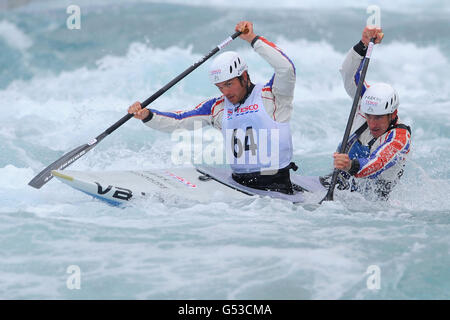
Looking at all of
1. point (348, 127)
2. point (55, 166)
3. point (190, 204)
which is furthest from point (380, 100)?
point (55, 166)

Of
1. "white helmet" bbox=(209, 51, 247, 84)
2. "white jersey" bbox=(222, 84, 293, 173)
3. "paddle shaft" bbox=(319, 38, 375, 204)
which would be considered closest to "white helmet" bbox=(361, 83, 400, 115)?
"paddle shaft" bbox=(319, 38, 375, 204)

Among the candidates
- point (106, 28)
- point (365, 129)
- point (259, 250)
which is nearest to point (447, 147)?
point (365, 129)

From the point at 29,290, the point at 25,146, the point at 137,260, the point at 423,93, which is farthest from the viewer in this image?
the point at 423,93

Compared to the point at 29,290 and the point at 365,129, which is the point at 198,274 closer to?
the point at 29,290

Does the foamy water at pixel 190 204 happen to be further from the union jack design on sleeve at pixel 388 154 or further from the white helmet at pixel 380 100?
the white helmet at pixel 380 100

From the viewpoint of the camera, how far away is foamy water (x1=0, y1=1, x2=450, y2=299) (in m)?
4.09

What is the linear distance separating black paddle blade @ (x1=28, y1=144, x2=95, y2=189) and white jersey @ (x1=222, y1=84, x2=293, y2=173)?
129 cm

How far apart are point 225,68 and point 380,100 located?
47.4 inches

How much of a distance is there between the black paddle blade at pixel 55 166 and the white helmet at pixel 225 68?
139cm

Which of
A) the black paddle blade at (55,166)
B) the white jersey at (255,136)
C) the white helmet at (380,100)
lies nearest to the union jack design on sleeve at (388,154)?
the white helmet at (380,100)

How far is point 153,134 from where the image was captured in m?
9.37

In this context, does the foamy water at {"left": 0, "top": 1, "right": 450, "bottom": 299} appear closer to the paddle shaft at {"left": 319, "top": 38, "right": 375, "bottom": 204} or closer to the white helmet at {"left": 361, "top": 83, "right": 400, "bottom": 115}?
the paddle shaft at {"left": 319, "top": 38, "right": 375, "bottom": 204}

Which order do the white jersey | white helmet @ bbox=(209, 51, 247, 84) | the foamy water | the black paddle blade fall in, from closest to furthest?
the foamy water
white helmet @ bbox=(209, 51, 247, 84)
the white jersey
the black paddle blade
